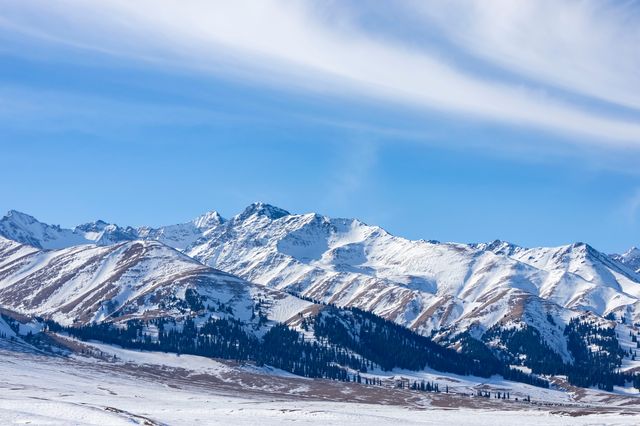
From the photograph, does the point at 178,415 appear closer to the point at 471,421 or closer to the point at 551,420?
the point at 471,421

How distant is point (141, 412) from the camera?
13850cm

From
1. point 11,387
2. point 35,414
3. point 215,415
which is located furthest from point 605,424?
point 11,387

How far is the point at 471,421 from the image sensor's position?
145 m

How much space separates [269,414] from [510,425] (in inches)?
1603

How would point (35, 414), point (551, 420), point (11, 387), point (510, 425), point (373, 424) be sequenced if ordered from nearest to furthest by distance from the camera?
point (35, 414) → point (373, 424) → point (510, 425) → point (551, 420) → point (11, 387)

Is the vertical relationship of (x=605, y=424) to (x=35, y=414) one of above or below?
above

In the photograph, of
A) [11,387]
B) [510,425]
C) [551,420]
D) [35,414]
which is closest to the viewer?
[35,414]

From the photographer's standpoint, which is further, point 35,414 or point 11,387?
point 11,387

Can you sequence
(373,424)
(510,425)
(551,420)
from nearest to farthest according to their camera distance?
(373,424) → (510,425) → (551,420)

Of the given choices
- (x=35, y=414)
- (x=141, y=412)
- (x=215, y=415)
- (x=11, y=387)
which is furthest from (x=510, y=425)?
(x=11, y=387)

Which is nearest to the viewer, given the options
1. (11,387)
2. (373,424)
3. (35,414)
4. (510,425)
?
(35,414)

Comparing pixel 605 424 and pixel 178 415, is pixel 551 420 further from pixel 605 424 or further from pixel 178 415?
pixel 178 415

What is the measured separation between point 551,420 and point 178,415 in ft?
220

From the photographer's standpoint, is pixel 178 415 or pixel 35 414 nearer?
pixel 35 414
